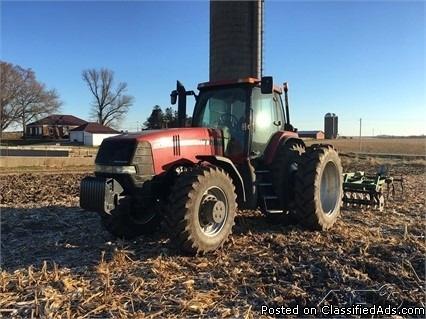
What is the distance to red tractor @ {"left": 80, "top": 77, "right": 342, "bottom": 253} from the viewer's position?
18.1ft

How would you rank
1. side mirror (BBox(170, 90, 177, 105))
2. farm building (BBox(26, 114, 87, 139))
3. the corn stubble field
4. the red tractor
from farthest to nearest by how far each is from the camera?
farm building (BBox(26, 114, 87, 139)), side mirror (BBox(170, 90, 177, 105)), the red tractor, the corn stubble field

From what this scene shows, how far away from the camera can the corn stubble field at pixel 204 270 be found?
4125 mm

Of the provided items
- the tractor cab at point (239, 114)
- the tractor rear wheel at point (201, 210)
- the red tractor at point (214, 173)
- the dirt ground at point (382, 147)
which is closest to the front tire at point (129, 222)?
the red tractor at point (214, 173)

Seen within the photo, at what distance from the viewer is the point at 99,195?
5496 millimetres

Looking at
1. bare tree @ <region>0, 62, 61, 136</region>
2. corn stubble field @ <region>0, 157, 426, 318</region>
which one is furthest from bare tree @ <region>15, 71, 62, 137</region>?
corn stubble field @ <region>0, 157, 426, 318</region>

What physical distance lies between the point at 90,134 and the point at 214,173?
66.3 meters

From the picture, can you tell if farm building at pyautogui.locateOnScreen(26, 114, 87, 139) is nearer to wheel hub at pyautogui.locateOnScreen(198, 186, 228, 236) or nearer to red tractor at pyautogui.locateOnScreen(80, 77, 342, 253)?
red tractor at pyautogui.locateOnScreen(80, 77, 342, 253)

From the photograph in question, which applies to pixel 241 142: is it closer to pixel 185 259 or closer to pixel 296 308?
pixel 185 259

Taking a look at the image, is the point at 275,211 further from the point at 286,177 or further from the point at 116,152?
the point at 116,152

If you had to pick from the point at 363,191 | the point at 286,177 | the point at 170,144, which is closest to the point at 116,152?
the point at 170,144

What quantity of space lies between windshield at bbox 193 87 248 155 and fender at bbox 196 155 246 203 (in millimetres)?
517

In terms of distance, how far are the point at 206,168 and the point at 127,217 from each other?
57.8 inches

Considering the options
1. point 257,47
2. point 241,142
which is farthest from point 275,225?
point 257,47

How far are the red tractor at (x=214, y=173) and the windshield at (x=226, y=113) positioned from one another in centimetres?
2
